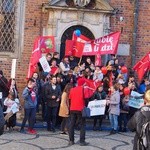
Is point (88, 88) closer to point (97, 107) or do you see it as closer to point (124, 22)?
point (97, 107)

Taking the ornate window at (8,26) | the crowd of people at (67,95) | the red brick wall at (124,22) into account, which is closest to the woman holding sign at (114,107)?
the crowd of people at (67,95)

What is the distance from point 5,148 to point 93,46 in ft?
18.6

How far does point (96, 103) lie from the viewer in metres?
11.9

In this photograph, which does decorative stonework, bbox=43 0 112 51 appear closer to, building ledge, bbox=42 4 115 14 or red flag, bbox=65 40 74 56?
building ledge, bbox=42 4 115 14

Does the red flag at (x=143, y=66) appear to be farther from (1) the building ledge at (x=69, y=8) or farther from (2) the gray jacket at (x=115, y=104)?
(1) the building ledge at (x=69, y=8)

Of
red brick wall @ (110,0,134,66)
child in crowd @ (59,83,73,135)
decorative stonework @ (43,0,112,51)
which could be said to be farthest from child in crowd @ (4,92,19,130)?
red brick wall @ (110,0,134,66)

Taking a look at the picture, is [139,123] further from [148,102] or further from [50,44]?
[50,44]

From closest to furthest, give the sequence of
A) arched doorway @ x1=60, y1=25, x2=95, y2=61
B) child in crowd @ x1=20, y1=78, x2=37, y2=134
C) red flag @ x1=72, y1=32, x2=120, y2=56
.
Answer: child in crowd @ x1=20, y1=78, x2=37, y2=134 → red flag @ x1=72, y1=32, x2=120, y2=56 → arched doorway @ x1=60, y1=25, x2=95, y2=61

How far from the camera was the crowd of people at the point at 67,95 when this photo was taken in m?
10.6

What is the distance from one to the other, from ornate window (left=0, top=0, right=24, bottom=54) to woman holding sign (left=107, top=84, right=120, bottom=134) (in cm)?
406

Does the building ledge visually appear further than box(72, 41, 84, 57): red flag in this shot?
Yes

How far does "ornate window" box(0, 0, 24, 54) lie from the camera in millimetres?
14484

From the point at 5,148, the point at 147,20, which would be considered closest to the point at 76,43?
the point at 147,20

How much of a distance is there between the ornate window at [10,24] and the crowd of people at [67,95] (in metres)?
1.70
